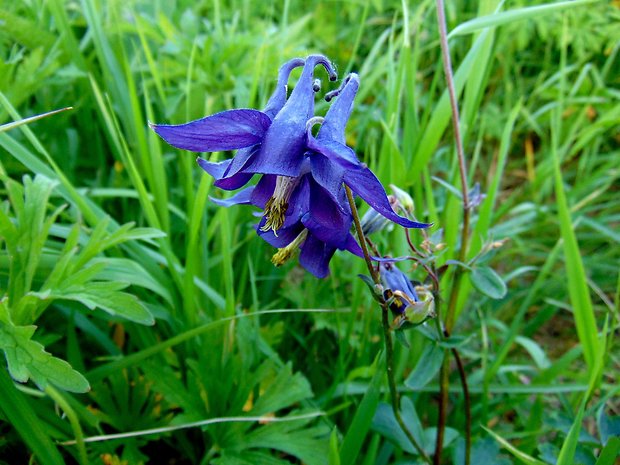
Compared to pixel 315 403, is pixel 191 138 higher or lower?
higher

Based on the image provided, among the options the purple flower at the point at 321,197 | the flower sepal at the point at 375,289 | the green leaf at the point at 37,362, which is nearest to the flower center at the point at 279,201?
the purple flower at the point at 321,197

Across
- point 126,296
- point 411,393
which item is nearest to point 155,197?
point 126,296

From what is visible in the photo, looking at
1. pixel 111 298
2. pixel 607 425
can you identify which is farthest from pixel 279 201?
pixel 607 425

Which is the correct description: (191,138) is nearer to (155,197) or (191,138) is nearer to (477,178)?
(155,197)

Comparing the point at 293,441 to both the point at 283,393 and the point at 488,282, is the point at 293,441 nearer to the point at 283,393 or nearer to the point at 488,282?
the point at 283,393

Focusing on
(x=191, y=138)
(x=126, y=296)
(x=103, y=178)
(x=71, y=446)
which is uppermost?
(x=191, y=138)

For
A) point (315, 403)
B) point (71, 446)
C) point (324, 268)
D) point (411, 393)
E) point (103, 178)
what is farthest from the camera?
point (103, 178)

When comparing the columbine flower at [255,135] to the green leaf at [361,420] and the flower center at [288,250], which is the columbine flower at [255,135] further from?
the green leaf at [361,420]
